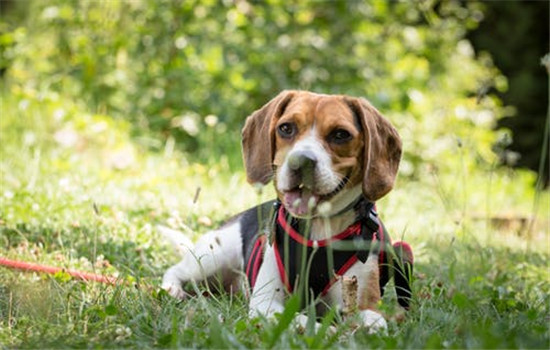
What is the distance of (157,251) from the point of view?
479 cm

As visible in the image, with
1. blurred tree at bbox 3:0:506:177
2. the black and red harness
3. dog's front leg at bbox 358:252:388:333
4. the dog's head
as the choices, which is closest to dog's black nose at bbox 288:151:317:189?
the dog's head

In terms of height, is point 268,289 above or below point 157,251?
above

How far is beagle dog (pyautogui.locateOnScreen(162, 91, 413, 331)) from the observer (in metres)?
3.36

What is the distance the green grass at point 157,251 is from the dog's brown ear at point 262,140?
1.85ft

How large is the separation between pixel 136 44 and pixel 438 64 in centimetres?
345

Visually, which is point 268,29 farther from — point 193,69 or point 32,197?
point 32,197

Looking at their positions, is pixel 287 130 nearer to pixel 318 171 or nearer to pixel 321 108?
pixel 321 108

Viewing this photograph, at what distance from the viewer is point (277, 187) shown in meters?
3.43

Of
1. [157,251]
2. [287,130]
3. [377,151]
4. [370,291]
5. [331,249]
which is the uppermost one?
[287,130]

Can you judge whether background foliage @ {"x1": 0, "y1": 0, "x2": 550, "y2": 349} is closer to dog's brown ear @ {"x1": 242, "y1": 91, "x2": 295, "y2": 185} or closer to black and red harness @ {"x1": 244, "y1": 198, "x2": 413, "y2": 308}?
black and red harness @ {"x1": 244, "y1": 198, "x2": 413, "y2": 308}

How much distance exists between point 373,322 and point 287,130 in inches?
36.6

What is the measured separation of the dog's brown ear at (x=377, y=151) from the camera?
3471 mm

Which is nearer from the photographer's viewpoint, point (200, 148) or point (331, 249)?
point (331, 249)

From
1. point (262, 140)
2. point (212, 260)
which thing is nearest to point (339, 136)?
point (262, 140)
